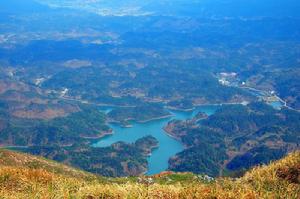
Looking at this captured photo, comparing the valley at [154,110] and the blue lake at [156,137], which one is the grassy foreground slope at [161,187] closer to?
the valley at [154,110]

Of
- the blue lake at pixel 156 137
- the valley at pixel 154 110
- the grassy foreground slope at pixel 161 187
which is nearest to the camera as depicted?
the grassy foreground slope at pixel 161 187

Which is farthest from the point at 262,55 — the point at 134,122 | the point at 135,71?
the point at 134,122

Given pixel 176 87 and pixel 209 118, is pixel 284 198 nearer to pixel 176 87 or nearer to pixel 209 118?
pixel 209 118

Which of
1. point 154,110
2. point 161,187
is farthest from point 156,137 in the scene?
A: point 161,187

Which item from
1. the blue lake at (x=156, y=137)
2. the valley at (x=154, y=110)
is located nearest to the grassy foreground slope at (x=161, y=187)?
the valley at (x=154, y=110)

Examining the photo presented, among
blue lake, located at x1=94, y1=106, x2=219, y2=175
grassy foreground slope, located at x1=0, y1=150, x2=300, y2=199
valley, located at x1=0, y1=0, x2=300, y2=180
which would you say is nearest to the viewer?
grassy foreground slope, located at x1=0, y1=150, x2=300, y2=199

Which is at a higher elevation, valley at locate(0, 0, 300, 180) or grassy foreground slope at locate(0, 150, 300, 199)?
grassy foreground slope at locate(0, 150, 300, 199)

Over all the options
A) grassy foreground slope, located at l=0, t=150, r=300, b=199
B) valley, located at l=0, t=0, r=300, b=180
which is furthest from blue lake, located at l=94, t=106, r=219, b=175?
grassy foreground slope, located at l=0, t=150, r=300, b=199

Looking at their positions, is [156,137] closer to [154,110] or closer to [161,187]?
[154,110]

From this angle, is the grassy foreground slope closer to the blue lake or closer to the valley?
the valley
